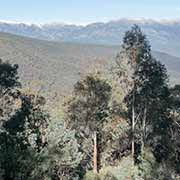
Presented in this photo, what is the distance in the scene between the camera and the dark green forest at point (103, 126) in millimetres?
32562

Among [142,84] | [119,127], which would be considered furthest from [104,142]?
[142,84]

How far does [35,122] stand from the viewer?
134 ft

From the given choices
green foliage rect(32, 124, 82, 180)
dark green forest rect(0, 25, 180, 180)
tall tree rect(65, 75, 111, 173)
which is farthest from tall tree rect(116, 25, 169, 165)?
green foliage rect(32, 124, 82, 180)

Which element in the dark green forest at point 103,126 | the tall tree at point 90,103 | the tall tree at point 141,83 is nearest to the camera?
the dark green forest at point 103,126

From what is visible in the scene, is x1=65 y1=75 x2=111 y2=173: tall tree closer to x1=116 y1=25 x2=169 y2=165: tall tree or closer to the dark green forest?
the dark green forest

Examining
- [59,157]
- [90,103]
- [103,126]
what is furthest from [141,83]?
[59,157]

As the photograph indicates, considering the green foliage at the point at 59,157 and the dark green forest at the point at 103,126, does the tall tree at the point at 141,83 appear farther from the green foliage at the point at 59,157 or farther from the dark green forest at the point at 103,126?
the green foliage at the point at 59,157

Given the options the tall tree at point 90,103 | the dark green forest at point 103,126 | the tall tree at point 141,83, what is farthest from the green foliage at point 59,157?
the tall tree at point 141,83

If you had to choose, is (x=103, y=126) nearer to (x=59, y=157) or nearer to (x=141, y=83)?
(x=141, y=83)

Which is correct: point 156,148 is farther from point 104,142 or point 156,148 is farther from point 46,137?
point 46,137

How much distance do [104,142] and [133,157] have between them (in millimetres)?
2714

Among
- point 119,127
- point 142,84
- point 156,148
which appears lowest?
point 156,148

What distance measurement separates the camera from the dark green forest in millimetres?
32562

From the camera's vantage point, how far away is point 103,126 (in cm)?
3878
